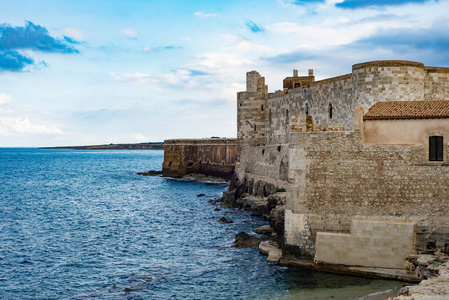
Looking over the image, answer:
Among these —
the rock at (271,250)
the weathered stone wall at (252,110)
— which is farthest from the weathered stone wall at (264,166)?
the rock at (271,250)

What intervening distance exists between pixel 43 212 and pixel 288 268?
91.0ft

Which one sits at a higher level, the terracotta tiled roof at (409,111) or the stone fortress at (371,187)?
the terracotta tiled roof at (409,111)

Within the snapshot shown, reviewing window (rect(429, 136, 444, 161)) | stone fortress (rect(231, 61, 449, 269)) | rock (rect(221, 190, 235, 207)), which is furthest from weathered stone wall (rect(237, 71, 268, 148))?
window (rect(429, 136, 444, 161))

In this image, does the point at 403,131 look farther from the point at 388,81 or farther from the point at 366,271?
the point at 366,271

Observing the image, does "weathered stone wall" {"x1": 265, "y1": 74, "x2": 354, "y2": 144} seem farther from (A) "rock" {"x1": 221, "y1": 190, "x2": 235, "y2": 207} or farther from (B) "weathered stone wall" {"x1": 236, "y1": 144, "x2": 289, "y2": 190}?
(A) "rock" {"x1": 221, "y1": 190, "x2": 235, "y2": 207}

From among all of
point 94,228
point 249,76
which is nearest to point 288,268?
point 94,228

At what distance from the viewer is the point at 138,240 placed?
27938 millimetres

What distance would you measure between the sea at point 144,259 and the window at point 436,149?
4.79 m

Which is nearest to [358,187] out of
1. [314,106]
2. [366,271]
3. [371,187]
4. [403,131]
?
[371,187]

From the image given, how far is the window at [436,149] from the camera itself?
1767cm

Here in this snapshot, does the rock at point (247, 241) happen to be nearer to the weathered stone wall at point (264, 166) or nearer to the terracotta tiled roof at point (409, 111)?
the weathered stone wall at point (264, 166)

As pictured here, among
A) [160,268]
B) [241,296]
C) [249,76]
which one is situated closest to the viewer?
[241,296]

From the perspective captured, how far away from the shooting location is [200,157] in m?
69.0

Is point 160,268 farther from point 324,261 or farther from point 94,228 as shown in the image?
point 94,228
